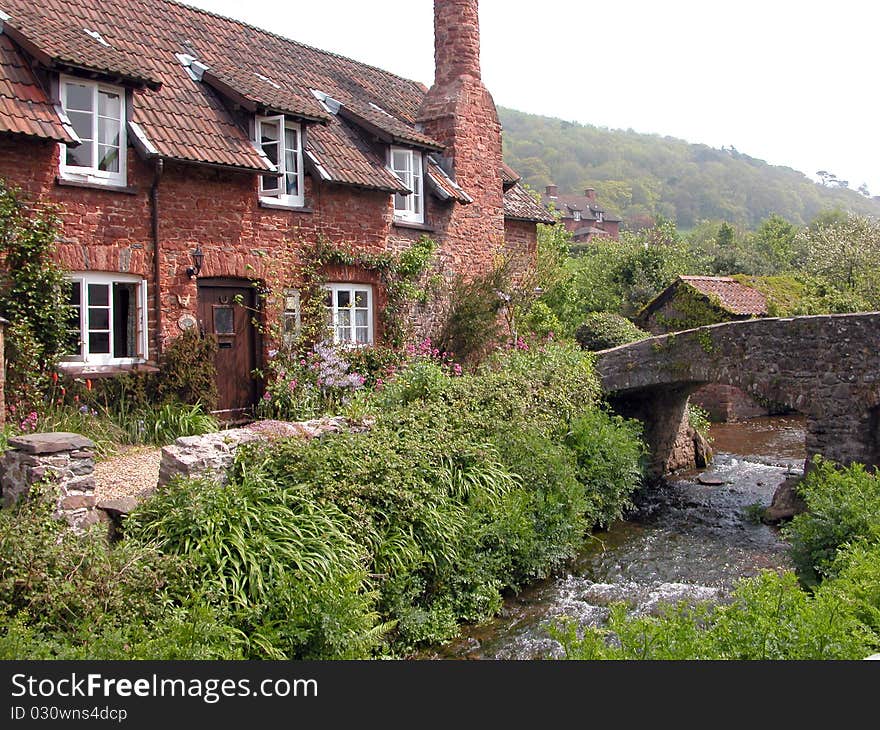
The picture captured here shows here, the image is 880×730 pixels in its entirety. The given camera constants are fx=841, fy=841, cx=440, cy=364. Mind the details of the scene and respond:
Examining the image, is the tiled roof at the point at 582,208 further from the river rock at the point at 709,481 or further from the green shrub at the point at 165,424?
the green shrub at the point at 165,424

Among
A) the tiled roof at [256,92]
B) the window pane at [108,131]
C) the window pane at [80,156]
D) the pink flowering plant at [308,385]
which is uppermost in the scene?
the tiled roof at [256,92]

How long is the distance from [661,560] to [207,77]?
1123 centimetres

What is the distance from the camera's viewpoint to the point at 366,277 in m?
16.4

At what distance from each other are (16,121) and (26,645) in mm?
7941

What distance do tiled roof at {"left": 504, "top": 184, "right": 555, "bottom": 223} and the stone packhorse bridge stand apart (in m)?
5.32

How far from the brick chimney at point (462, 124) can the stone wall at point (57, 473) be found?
1114cm

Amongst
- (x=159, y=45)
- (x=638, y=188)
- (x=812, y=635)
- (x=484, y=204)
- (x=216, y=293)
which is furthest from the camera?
(x=638, y=188)

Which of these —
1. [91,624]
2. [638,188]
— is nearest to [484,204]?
[91,624]

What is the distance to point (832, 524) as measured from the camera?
1004cm

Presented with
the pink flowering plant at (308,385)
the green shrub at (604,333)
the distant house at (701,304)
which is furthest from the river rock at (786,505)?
the distant house at (701,304)

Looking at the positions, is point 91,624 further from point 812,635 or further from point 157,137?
point 157,137

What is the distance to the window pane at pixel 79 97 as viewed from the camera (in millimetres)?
12328

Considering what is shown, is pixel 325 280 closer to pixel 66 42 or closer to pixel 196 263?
pixel 196 263

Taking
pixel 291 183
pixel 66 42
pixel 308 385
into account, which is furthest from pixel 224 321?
pixel 66 42
